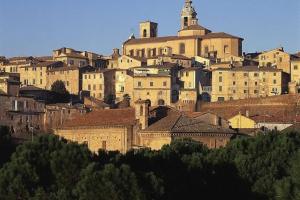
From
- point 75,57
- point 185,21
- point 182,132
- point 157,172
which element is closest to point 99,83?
point 75,57

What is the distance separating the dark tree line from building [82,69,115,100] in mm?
45489

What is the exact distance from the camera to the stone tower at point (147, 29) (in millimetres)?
105562

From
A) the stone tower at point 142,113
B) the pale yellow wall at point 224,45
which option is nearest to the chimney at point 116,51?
the pale yellow wall at point 224,45

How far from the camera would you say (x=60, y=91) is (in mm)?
80438

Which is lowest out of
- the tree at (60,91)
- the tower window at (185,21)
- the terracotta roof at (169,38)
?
the tree at (60,91)

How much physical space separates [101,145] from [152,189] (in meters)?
21.8

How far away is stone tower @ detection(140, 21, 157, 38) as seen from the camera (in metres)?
106

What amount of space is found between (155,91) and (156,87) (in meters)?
0.33

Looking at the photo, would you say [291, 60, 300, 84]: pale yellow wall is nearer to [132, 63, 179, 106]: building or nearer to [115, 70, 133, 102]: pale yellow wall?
[132, 63, 179, 106]: building

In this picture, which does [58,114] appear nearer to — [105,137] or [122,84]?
[105,137]

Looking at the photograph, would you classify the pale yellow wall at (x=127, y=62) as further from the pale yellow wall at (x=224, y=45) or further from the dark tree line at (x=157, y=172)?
the dark tree line at (x=157, y=172)

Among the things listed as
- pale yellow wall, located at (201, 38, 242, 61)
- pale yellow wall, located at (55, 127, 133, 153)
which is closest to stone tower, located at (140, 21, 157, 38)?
pale yellow wall, located at (201, 38, 242, 61)

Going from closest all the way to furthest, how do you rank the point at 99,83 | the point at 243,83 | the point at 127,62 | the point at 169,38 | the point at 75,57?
the point at 243,83 < the point at 99,83 < the point at 127,62 < the point at 75,57 < the point at 169,38

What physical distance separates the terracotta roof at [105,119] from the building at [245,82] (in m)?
26.8
